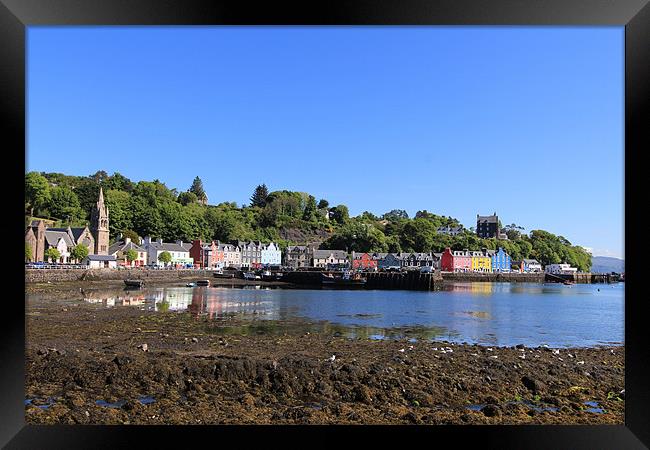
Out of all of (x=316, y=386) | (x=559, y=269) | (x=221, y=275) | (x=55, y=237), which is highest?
(x=55, y=237)

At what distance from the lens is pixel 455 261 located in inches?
1932

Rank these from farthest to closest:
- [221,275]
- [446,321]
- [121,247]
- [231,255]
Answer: [231,255]
[221,275]
[121,247]
[446,321]

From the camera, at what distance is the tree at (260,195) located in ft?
200

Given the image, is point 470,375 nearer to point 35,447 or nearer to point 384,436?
point 384,436

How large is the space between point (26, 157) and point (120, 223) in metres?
36.0

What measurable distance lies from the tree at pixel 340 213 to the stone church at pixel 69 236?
3187cm

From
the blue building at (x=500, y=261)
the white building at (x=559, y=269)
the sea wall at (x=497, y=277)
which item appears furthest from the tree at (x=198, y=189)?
the white building at (x=559, y=269)

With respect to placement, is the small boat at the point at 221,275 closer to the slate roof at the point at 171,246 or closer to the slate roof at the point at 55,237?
the slate roof at the point at 171,246

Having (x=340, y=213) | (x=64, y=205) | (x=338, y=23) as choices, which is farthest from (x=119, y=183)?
(x=338, y=23)

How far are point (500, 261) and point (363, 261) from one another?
1352 cm

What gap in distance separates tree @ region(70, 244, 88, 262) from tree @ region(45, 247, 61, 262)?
3.10 ft

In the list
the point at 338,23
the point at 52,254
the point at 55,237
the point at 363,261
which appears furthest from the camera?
the point at 363,261

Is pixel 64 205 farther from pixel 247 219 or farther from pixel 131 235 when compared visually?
pixel 247 219
